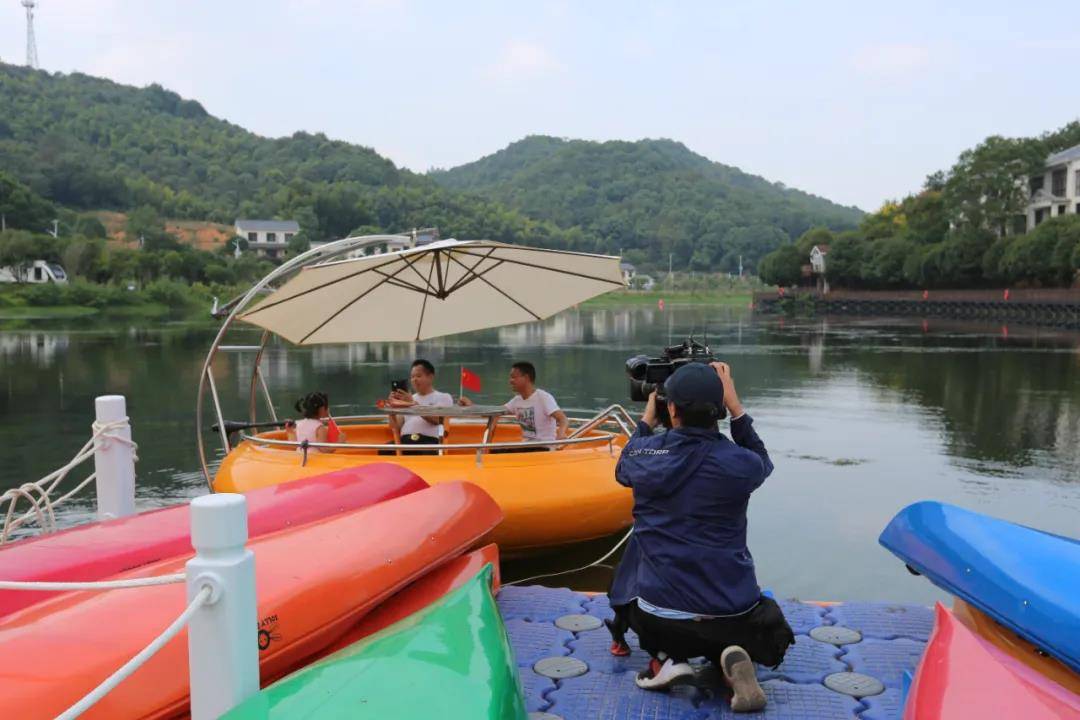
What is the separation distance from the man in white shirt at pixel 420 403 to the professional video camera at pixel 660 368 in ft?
13.1

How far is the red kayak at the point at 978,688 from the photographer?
308 cm

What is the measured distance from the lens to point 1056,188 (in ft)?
211

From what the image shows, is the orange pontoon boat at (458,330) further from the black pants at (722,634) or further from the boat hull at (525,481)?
the black pants at (722,634)

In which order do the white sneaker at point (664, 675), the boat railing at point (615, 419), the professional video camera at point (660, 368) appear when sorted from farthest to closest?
the boat railing at point (615, 419) → the professional video camera at point (660, 368) → the white sneaker at point (664, 675)

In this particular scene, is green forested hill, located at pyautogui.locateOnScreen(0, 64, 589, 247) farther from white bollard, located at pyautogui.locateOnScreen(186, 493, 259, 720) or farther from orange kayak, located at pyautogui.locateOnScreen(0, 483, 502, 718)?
white bollard, located at pyautogui.locateOnScreen(186, 493, 259, 720)

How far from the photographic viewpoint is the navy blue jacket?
380 cm

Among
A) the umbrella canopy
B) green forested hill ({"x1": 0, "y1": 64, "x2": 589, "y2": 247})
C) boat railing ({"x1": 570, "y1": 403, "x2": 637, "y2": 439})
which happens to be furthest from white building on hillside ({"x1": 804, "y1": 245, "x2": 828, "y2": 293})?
boat railing ({"x1": 570, "y1": 403, "x2": 637, "y2": 439})

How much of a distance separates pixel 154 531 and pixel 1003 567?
14.1ft

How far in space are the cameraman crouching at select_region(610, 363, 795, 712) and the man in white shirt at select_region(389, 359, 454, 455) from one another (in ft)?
15.3

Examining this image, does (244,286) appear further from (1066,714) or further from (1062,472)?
(1066,714)

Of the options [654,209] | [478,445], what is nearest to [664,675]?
[478,445]

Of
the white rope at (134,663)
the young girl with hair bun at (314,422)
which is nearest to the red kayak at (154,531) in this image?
the young girl with hair bun at (314,422)

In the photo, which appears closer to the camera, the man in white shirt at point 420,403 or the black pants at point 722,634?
the black pants at point 722,634

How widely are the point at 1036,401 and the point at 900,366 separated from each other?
26.4 ft
